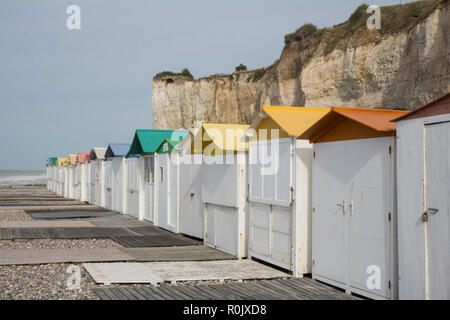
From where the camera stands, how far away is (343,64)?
33.3 meters

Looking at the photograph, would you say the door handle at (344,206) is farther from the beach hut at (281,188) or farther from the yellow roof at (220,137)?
the yellow roof at (220,137)

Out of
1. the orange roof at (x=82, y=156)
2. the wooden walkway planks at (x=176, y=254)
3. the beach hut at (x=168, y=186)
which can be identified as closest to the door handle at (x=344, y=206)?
the wooden walkway planks at (x=176, y=254)

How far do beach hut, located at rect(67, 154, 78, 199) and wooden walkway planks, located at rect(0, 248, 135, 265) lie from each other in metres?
22.3

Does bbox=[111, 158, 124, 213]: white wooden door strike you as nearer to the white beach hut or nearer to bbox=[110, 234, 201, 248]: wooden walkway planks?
the white beach hut

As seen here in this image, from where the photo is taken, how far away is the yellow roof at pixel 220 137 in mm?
10672

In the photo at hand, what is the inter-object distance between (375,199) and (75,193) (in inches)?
1126

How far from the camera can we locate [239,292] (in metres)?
7.18

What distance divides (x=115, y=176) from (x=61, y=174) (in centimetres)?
1827

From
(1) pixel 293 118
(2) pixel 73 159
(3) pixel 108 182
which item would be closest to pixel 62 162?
(2) pixel 73 159

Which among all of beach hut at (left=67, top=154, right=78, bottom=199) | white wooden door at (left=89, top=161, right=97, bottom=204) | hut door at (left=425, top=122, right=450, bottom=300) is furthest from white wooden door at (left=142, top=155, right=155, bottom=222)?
beach hut at (left=67, top=154, right=78, bottom=199)

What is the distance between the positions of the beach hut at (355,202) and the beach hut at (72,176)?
1049 inches

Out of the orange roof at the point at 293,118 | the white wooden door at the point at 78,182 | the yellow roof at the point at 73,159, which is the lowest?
the white wooden door at the point at 78,182
